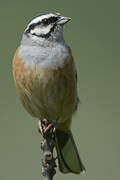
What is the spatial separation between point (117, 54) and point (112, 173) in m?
2.03

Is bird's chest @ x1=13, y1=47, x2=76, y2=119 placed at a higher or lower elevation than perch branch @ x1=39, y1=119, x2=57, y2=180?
higher

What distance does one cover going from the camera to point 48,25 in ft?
18.5

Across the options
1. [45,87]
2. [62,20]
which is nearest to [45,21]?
[62,20]

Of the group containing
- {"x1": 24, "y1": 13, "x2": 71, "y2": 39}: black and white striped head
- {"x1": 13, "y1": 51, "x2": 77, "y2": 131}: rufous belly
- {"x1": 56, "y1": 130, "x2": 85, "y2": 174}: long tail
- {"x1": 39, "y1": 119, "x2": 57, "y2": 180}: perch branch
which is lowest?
{"x1": 56, "y1": 130, "x2": 85, "y2": 174}: long tail

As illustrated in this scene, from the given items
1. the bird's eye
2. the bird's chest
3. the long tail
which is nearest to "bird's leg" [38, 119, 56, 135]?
the bird's chest

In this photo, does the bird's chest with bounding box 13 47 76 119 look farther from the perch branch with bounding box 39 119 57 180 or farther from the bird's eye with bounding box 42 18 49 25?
the bird's eye with bounding box 42 18 49 25

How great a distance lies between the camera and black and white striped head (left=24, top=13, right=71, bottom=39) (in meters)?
5.61

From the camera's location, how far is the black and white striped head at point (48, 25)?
5613mm

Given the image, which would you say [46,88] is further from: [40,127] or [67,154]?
[67,154]

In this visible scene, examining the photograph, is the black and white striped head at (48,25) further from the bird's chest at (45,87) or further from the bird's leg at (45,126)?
the bird's leg at (45,126)

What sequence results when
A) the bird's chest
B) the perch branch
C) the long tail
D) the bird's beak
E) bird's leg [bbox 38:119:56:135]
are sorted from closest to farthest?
the perch branch < bird's leg [bbox 38:119:56:135] < the bird's chest < the bird's beak < the long tail

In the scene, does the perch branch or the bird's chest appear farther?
the bird's chest

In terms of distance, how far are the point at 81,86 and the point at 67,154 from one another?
1432mm

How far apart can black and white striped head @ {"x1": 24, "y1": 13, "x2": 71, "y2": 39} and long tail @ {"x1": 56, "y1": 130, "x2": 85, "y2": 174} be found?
3.20ft
